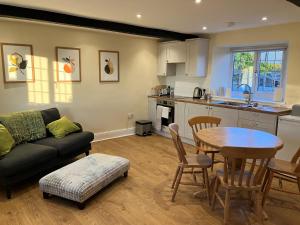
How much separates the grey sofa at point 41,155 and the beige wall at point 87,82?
487 millimetres

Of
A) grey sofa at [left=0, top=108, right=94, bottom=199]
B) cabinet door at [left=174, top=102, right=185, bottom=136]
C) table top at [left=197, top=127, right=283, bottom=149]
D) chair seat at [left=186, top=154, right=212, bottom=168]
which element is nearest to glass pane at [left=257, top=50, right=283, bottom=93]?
cabinet door at [left=174, top=102, right=185, bottom=136]

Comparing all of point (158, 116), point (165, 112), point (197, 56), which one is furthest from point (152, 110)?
point (197, 56)

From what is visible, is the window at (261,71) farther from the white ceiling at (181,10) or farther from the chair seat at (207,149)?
the chair seat at (207,149)

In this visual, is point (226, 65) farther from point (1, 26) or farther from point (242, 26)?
point (1, 26)

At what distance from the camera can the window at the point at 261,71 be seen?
457cm

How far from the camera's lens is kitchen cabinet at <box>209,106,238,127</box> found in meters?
4.34

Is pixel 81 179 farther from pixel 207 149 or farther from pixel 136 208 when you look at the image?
pixel 207 149

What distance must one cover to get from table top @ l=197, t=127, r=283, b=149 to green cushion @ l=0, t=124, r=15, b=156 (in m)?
2.42

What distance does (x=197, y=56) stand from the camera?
5215mm

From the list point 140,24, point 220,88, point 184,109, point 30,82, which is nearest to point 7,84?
point 30,82

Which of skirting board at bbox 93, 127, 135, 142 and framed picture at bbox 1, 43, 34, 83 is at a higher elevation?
framed picture at bbox 1, 43, 34, 83

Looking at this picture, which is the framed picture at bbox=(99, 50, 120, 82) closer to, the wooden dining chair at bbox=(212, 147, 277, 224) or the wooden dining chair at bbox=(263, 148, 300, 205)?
the wooden dining chair at bbox=(212, 147, 277, 224)

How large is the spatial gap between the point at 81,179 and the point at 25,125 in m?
1.54

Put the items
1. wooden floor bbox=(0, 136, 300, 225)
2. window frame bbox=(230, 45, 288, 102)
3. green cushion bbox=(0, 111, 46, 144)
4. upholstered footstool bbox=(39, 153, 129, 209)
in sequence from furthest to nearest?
1. window frame bbox=(230, 45, 288, 102)
2. green cushion bbox=(0, 111, 46, 144)
3. upholstered footstool bbox=(39, 153, 129, 209)
4. wooden floor bbox=(0, 136, 300, 225)
